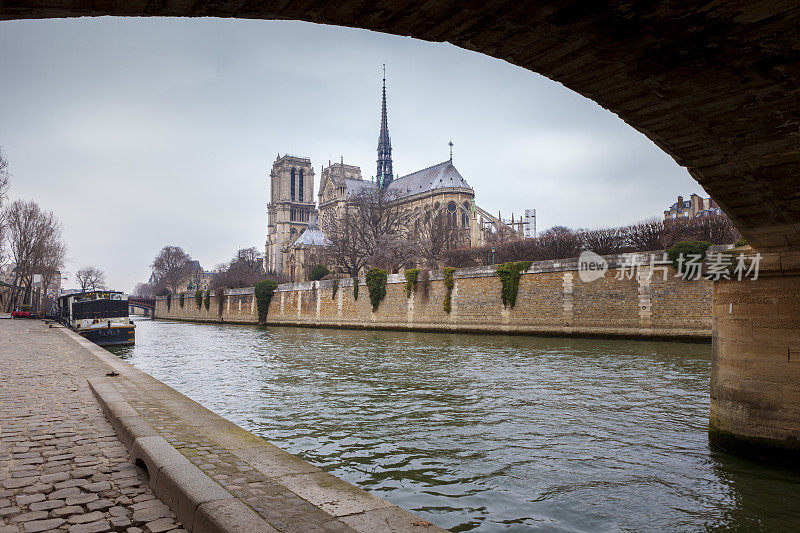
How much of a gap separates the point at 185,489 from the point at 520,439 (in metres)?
5.02

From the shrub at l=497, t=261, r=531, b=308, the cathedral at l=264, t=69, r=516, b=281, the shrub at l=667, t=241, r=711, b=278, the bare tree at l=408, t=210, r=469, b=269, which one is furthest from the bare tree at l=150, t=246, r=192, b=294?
the shrub at l=667, t=241, r=711, b=278

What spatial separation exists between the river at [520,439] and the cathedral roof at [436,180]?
202ft

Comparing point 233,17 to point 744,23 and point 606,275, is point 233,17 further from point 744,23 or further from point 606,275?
point 606,275

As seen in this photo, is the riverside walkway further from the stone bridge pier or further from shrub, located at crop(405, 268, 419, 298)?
shrub, located at crop(405, 268, 419, 298)

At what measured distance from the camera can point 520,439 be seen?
7531 millimetres

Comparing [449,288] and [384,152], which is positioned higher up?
[384,152]

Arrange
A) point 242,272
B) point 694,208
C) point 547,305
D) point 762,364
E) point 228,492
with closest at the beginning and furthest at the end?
point 228,492
point 762,364
point 547,305
point 694,208
point 242,272

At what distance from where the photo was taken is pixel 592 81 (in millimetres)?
3873

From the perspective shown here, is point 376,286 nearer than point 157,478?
No

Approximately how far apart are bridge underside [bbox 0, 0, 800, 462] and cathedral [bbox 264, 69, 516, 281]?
153 ft

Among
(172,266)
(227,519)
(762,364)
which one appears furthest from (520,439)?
(172,266)

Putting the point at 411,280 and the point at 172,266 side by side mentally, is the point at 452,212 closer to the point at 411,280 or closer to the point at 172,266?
the point at 411,280

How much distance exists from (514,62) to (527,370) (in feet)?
38.2

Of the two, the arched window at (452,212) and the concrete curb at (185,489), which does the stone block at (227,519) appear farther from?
the arched window at (452,212)
